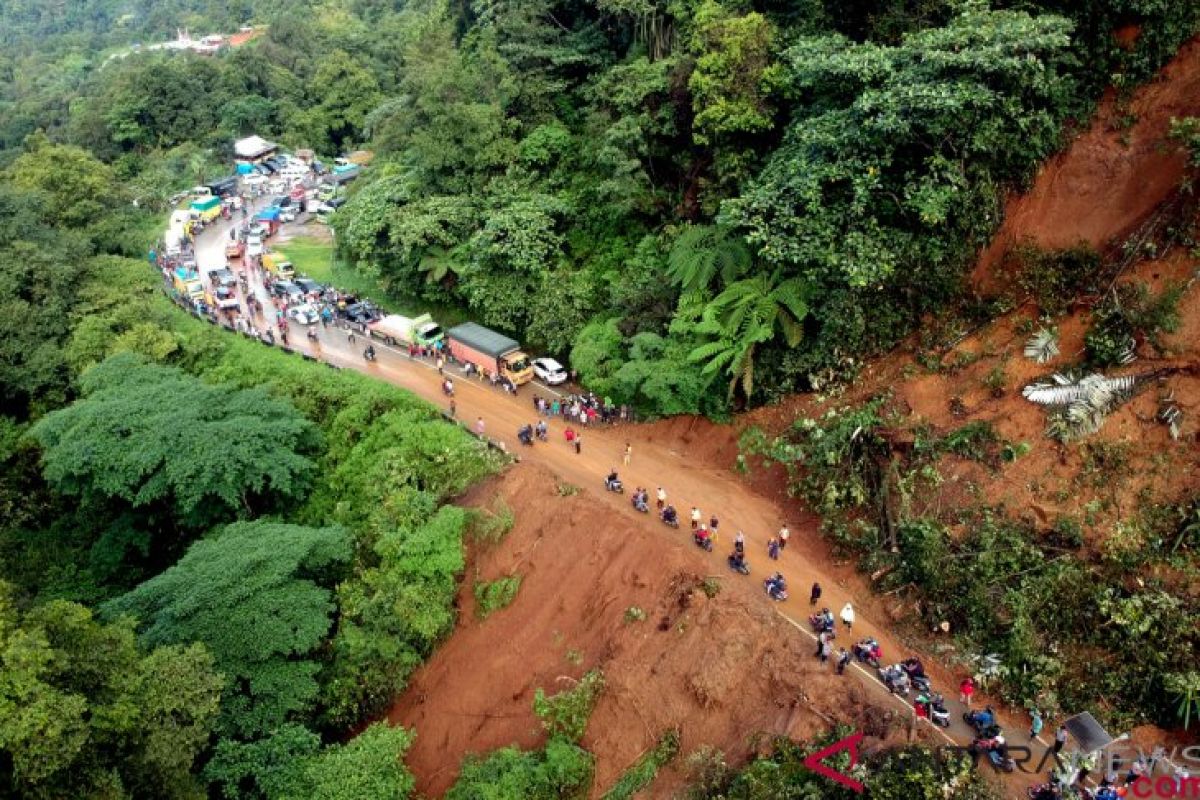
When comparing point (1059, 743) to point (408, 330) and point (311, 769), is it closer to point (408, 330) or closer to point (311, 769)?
point (311, 769)

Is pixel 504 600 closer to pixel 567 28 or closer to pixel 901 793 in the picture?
pixel 901 793

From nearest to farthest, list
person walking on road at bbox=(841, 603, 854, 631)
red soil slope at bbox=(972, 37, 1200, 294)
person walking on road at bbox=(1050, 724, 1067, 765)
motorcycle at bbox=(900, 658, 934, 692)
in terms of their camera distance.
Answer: person walking on road at bbox=(1050, 724, 1067, 765) < motorcycle at bbox=(900, 658, 934, 692) < person walking on road at bbox=(841, 603, 854, 631) < red soil slope at bbox=(972, 37, 1200, 294)

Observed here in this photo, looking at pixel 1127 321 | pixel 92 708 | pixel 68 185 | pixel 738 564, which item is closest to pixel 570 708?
pixel 738 564

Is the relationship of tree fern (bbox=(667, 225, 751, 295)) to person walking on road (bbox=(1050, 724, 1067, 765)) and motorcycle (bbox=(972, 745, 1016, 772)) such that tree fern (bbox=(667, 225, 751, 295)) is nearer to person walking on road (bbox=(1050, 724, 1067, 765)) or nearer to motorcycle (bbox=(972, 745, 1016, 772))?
motorcycle (bbox=(972, 745, 1016, 772))

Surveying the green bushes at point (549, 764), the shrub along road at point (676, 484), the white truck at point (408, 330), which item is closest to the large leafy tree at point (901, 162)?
the shrub along road at point (676, 484)

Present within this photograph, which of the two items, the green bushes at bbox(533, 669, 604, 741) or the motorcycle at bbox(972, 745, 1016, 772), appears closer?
the motorcycle at bbox(972, 745, 1016, 772)

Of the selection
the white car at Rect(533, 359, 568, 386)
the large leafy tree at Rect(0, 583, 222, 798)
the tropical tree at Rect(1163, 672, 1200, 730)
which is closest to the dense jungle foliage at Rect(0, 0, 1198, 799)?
the large leafy tree at Rect(0, 583, 222, 798)
